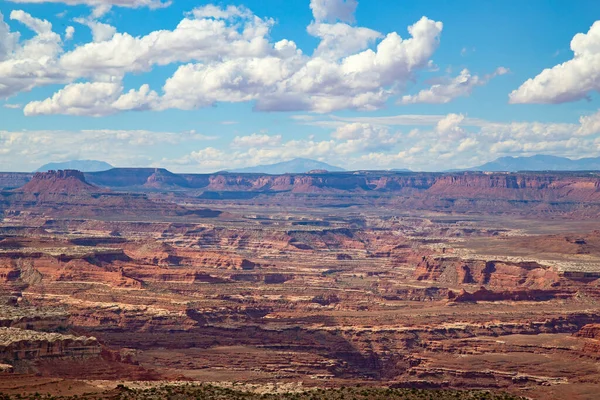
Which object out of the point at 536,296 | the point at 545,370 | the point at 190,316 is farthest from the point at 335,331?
the point at 536,296

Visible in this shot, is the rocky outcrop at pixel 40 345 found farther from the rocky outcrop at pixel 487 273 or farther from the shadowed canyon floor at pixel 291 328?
the rocky outcrop at pixel 487 273

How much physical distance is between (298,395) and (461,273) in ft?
350

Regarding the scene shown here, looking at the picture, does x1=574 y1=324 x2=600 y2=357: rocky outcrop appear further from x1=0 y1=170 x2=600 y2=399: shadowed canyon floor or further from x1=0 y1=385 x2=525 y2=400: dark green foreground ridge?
x1=0 y1=385 x2=525 y2=400: dark green foreground ridge

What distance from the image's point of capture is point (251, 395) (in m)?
63.5

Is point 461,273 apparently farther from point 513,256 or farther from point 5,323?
point 5,323

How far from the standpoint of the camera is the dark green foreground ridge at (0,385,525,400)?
5981cm

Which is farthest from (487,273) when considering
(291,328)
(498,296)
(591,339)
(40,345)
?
(40,345)

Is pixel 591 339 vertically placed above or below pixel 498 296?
below

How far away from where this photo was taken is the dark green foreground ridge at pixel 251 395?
59809 millimetres

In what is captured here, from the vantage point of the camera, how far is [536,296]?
13812 centimetres

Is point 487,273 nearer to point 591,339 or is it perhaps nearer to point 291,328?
point 291,328

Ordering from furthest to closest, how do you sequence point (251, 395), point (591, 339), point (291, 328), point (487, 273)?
point (487, 273) < point (291, 328) < point (591, 339) < point (251, 395)

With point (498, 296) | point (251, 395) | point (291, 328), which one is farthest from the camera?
point (498, 296)

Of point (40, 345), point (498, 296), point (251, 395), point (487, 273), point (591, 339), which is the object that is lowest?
point (591, 339)
